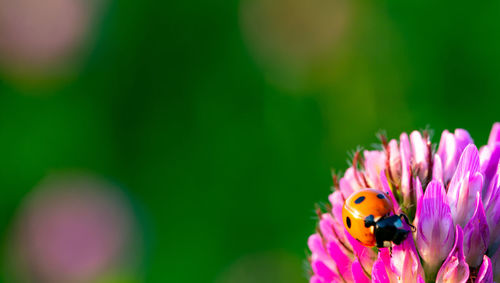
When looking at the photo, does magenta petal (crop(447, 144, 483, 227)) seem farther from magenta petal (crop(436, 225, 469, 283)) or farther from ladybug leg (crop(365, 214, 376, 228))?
ladybug leg (crop(365, 214, 376, 228))

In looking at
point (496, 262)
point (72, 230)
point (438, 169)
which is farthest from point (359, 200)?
point (72, 230)

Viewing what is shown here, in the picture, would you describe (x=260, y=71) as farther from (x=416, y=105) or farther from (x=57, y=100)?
(x=57, y=100)

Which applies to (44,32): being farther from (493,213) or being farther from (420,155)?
(493,213)

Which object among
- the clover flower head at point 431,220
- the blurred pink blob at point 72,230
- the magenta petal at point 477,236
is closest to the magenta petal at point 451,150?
the clover flower head at point 431,220

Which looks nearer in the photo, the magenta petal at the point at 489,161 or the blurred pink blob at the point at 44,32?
the magenta petal at the point at 489,161

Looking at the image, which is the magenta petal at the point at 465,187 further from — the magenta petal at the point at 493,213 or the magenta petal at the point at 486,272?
the magenta petal at the point at 486,272

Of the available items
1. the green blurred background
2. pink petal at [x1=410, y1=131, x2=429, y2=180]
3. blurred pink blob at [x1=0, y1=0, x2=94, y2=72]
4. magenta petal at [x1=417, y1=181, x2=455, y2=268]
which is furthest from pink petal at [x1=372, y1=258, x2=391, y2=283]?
blurred pink blob at [x1=0, y1=0, x2=94, y2=72]

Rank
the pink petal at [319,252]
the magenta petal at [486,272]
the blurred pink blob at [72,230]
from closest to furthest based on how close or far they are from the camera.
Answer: the magenta petal at [486,272], the pink petal at [319,252], the blurred pink blob at [72,230]
